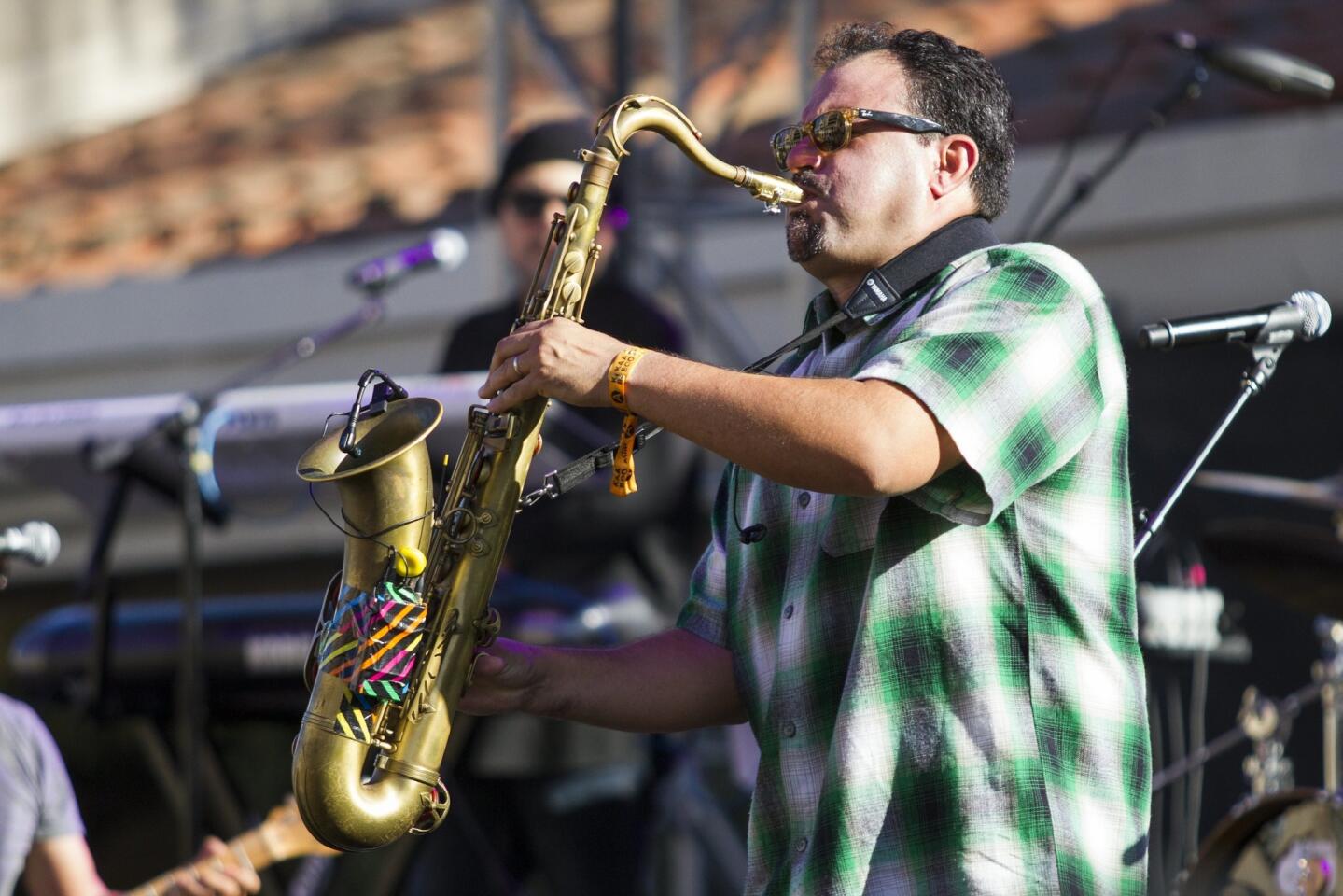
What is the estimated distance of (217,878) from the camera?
152 inches

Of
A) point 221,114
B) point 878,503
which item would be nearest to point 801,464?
point 878,503

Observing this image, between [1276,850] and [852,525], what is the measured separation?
2161 mm

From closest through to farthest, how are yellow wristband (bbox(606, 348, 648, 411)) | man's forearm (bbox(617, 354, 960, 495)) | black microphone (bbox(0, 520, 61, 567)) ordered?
man's forearm (bbox(617, 354, 960, 495))
yellow wristband (bbox(606, 348, 648, 411))
black microphone (bbox(0, 520, 61, 567))

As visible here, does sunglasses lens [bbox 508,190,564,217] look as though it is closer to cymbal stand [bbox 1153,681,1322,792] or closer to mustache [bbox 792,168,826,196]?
cymbal stand [bbox 1153,681,1322,792]

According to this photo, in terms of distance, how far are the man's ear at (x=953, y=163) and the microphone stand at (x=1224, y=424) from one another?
20.7 inches

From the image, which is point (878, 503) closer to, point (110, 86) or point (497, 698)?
point (497, 698)

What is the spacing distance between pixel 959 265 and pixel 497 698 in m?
0.95

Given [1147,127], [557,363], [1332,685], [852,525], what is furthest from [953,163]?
[1332,685]

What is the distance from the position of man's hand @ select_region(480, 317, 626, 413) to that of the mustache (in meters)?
0.44

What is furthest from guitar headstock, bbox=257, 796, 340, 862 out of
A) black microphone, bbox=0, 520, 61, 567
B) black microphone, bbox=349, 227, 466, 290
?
black microphone, bbox=349, 227, 466, 290

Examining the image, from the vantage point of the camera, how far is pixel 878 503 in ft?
7.81

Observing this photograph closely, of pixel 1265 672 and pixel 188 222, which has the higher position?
pixel 188 222

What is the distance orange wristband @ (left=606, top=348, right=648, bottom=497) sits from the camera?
2.29 meters

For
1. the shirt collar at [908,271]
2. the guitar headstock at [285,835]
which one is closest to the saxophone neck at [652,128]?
the shirt collar at [908,271]
